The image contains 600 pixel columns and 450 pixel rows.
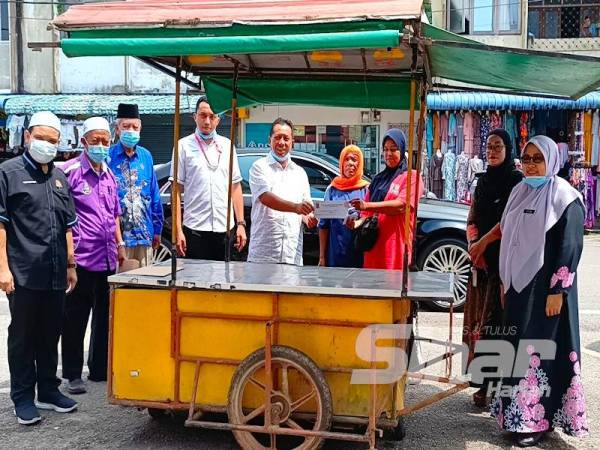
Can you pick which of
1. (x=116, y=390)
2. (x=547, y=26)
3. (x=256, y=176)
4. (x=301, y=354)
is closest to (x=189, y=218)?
(x=256, y=176)

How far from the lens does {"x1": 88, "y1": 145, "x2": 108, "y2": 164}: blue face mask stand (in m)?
4.68

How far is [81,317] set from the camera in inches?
191

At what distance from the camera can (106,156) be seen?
4789 mm

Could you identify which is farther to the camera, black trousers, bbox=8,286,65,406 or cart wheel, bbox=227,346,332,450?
black trousers, bbox=8,286,65,406

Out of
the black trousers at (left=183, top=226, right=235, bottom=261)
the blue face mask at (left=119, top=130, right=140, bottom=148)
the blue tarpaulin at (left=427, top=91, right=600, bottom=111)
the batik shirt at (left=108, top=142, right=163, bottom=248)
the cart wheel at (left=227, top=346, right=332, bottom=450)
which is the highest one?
the blue tarpaulin at (left=427, top=91, right=600, bottom=111)

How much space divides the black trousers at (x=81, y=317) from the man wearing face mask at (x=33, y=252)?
473 mm

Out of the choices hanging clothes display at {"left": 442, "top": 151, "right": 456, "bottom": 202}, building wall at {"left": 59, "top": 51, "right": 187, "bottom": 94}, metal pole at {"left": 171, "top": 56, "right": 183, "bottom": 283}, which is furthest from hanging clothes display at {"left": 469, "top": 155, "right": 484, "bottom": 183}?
metal pole at {"left": 171, "top": 56, "right": 183, "bottom": 283}

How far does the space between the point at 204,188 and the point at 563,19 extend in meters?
13.2

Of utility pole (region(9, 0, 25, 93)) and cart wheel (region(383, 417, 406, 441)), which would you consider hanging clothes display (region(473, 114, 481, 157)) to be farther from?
utility pole (region(9, 0, 25, 93))

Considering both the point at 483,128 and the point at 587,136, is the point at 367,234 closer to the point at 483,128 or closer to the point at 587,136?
the point at 483,128

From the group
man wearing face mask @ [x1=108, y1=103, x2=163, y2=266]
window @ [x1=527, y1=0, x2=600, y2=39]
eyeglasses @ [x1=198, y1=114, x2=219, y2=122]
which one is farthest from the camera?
window @ [x1=527, y1=0, x2=600, y2=39]

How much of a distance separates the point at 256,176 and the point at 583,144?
35.4 ft

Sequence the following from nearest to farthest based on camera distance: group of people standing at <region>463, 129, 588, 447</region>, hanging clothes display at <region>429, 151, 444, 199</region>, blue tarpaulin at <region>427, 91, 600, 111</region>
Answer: group of people standing at <region>463, 129, 588, 447</region>
blue tarpaulin at <region>427, 91, 600, 111</region>
hanging clothes display at <region>429, 151, 444, 199</region>

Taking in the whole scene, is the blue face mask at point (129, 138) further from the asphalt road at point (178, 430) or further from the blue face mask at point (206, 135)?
the asphalt road at point (178, 430)
